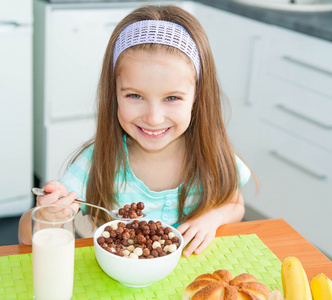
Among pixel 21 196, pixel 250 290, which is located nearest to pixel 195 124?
pixel 250 290

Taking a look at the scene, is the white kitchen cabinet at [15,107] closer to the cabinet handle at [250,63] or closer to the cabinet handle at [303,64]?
the cabinet handle at [250,63]

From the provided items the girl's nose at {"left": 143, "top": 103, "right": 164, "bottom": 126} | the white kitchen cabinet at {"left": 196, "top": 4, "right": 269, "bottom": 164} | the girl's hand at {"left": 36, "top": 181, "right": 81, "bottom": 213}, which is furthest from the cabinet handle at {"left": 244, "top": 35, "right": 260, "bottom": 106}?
the girl's hand at {"left": 36, "top": 181, "right": 81, "bottom": 213}

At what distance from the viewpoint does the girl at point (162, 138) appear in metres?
1.17

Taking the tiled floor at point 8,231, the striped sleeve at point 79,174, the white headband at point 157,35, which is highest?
the white headband at point 157,35

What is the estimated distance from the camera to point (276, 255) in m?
1.08

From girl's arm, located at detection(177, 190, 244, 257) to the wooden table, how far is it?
0.03 meters

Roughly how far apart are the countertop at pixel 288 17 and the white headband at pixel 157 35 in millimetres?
1059

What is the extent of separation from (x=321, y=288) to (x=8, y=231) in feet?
5.78

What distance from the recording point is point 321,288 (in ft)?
2.97

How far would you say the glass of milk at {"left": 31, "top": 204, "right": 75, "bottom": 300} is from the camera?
0.83 meters

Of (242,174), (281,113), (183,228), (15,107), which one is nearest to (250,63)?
(281,113)

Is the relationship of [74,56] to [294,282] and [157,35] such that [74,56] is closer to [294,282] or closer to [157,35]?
[157,35]

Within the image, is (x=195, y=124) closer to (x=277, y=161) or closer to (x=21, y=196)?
(x=277, y=161)


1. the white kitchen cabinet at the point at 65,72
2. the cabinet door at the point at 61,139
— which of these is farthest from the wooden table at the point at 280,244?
the cabinet door at the point at 61,139
